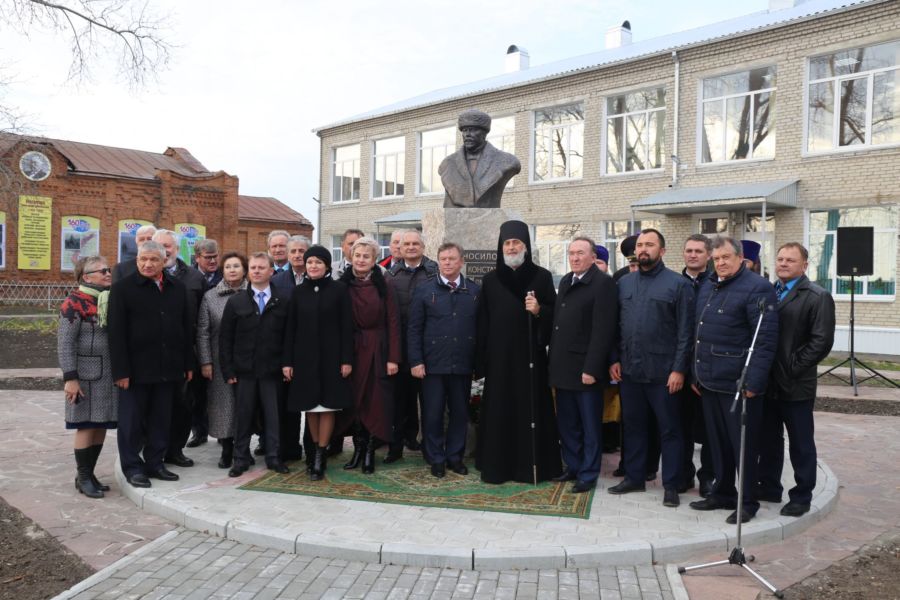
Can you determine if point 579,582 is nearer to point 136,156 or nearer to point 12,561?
point 12,561

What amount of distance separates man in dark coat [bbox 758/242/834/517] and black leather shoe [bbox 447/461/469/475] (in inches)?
88.9

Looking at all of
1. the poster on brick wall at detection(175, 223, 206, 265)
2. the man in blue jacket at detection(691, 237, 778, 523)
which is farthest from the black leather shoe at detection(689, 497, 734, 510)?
the poster on brick wall at detection(175, 223, 206, 265)

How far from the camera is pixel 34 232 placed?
27312mm

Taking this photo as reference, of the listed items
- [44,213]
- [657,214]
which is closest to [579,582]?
[657,214]

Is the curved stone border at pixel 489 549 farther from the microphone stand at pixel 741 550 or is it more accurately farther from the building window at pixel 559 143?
the building window at pixel 559 143

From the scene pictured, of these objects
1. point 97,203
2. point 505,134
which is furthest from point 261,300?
point 97,203

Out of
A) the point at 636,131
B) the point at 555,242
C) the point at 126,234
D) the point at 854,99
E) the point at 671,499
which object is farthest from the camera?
the point at 126,234

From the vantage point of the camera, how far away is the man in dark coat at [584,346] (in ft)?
18.0

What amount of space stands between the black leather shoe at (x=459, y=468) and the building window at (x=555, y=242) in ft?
51.9

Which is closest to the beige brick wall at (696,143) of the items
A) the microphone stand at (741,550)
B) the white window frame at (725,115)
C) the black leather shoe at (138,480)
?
the white window frame at (725,115)

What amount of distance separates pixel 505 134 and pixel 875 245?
11081 millimetres

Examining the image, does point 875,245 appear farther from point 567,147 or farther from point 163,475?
point 163,475

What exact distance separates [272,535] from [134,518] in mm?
1241

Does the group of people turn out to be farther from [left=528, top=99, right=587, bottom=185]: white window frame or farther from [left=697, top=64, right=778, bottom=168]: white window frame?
[left=528, top=99, right=587, bottom=185]: white window frame
